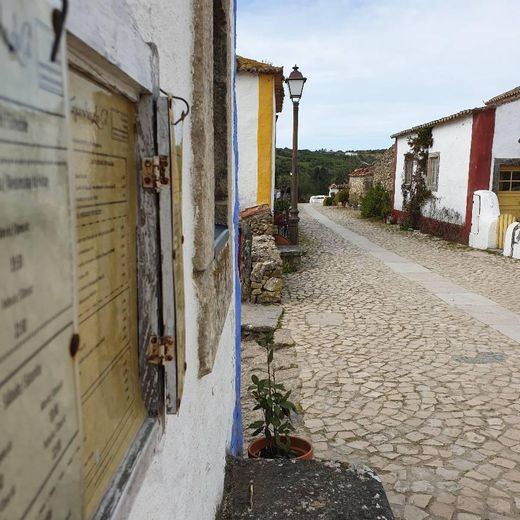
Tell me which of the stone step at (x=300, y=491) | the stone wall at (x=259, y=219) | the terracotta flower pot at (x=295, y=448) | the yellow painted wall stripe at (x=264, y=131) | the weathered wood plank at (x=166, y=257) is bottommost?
the terracotta flower pot at (x=295, y=448)

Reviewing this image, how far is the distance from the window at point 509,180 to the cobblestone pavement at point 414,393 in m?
6.38

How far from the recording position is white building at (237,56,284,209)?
12266 mm

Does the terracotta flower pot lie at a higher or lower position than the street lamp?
lower

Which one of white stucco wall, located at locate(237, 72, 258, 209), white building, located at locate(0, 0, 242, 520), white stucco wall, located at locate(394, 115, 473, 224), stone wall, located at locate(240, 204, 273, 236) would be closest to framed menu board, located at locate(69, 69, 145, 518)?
white building, located at locate(0, 0, 242, 520)

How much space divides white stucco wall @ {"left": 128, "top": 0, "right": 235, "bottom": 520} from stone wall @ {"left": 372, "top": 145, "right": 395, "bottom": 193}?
22.7 m

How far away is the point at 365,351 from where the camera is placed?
584 cm

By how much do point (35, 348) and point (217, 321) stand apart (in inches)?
68.3

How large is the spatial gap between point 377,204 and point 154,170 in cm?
2290

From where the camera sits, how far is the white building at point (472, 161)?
13.8 metres

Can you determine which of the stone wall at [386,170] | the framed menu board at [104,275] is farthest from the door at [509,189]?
the framed menu board at [104,275]

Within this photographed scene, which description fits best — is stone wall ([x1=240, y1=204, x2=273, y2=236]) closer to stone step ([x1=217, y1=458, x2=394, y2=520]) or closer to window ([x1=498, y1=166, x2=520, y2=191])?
window ([x1=498, y1=166, x2=520, y2=191])

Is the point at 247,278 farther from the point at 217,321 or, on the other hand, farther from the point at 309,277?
the point at 217,321

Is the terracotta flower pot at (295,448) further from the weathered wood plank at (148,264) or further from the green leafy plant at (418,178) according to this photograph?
the green leafy plant at (418,178)

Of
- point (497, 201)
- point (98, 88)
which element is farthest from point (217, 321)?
point (497, 201)
